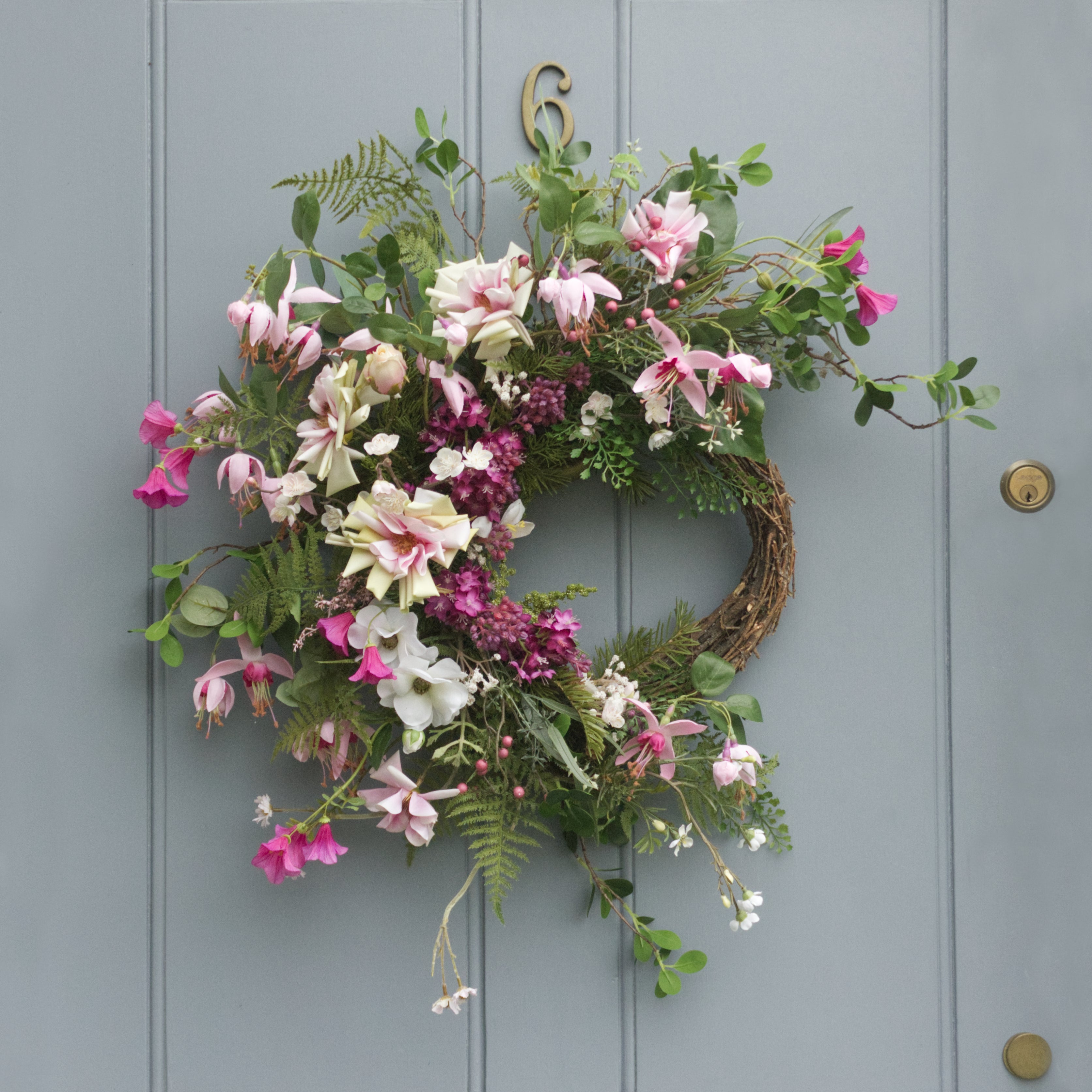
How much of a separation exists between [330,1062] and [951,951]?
74cm

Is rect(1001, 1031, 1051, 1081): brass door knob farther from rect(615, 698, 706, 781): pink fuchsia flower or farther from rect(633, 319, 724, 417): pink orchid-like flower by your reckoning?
rect(633, 319, 724, 417): pink orchid-like flower

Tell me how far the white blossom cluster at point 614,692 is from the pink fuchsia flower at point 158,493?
0.47 metres

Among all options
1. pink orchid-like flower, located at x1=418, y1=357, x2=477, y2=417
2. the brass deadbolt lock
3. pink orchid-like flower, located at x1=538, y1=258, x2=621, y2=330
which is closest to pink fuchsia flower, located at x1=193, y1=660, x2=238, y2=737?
pink orchid-like flower, located at x1=418, y1=357, x2=477, y2=417

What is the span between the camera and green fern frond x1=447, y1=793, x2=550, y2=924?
2.65 ft

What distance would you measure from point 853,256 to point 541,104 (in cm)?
39

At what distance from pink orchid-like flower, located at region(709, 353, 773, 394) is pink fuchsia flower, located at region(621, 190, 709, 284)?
105mm

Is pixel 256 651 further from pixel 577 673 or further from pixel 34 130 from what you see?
pixel 34 130

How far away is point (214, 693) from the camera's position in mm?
830

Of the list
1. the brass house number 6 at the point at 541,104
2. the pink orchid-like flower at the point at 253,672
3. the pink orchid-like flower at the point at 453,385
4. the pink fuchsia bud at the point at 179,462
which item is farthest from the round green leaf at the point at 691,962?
the brass house number 6 at the point at 541,104

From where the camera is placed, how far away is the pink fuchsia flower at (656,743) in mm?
781

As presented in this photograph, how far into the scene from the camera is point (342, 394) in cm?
Answer: 74

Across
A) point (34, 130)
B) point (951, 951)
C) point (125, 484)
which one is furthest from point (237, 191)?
point (951, 951)

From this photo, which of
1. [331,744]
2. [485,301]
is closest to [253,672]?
[331,744]

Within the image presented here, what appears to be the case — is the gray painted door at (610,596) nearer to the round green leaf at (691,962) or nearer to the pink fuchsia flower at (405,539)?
the round green leaf at (691,962)
